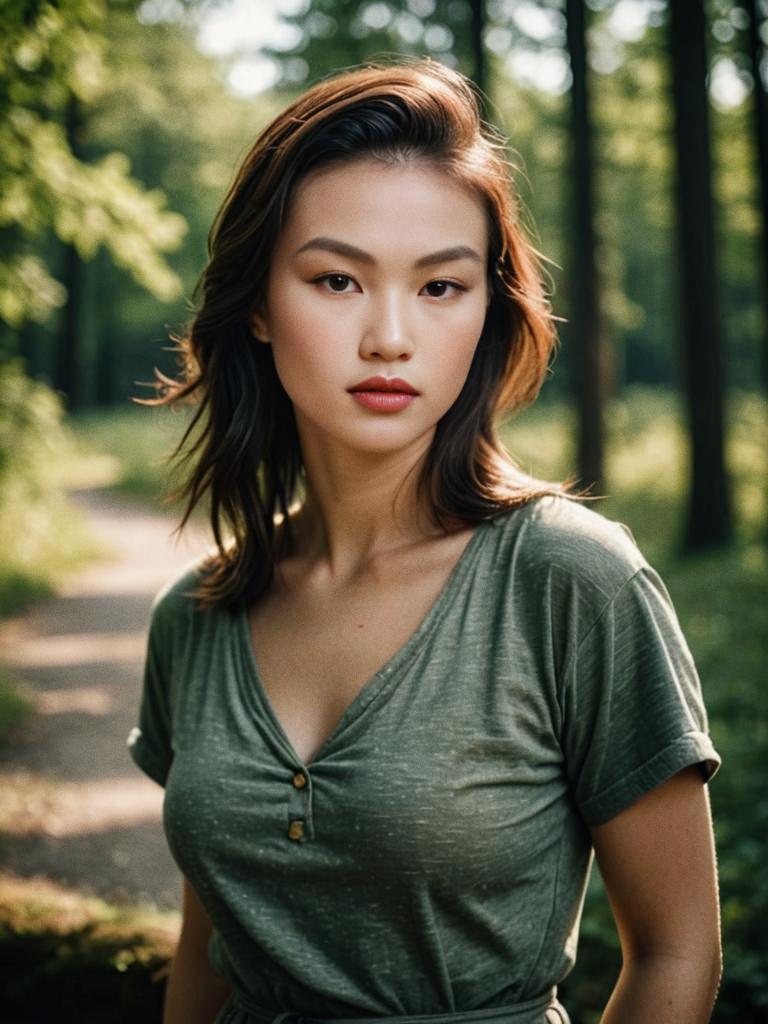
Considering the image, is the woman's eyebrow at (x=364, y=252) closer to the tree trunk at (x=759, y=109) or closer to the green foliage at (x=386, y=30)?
the tree trunk at (x=759, y=109)

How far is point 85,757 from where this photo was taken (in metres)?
6.62

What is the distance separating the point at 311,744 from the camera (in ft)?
5.96

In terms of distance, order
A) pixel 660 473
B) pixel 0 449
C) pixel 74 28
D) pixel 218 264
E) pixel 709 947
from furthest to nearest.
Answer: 1. pixel 660 473
2. pixel 0 449
3. pixel 74 28
4. pixel 218 264
5. pixel 709 947

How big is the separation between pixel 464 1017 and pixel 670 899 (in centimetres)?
40

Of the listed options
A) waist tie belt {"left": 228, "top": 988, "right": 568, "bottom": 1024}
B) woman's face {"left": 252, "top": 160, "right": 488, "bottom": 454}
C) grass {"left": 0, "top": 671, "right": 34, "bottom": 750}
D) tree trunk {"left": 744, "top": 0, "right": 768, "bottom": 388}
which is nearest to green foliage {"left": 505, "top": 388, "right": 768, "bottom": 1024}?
woman's face {"left": 252, "top": 160, "right": 488, "bottom": 454}

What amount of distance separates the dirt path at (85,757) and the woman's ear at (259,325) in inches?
17.6

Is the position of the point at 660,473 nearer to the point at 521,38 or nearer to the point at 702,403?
the point at 702,403

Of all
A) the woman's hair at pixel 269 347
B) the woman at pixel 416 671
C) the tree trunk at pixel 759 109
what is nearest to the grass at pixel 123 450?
the tree trunk at pixel 759 109

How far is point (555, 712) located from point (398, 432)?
1.82 ft

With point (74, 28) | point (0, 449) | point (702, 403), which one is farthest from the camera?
point (702, 403)

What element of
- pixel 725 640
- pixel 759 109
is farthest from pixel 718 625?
pixel 759 109

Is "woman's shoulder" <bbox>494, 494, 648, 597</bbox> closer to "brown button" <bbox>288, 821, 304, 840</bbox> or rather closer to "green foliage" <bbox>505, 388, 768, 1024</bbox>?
"brown button" <bbox>288, 821, 304, 840</bbox>

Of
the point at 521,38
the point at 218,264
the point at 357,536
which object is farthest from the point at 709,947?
the point at 521,38

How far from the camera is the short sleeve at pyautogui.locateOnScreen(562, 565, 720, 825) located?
160cm
